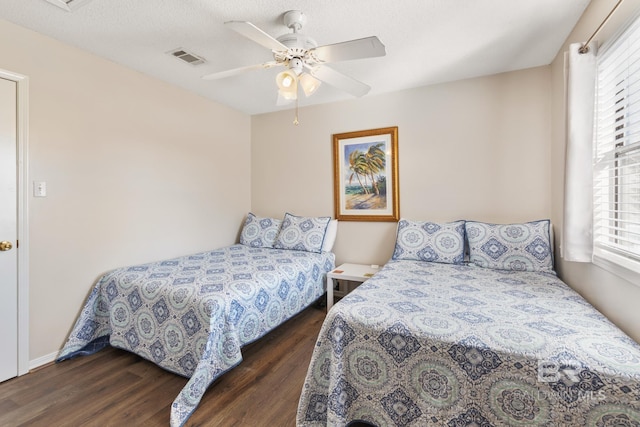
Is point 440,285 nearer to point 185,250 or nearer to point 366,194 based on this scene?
point 366,194

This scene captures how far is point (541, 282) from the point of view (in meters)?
2.02

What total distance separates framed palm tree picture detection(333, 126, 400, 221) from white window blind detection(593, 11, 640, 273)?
167 cm

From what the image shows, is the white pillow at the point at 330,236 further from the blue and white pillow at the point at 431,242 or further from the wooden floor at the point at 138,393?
the wooden floor at the point at 138,393

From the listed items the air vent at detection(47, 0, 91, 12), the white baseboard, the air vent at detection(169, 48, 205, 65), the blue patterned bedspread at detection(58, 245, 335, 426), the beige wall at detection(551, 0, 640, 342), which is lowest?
the white baseboard

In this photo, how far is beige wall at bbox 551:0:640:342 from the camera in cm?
137

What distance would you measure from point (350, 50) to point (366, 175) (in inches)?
Result: 69.7

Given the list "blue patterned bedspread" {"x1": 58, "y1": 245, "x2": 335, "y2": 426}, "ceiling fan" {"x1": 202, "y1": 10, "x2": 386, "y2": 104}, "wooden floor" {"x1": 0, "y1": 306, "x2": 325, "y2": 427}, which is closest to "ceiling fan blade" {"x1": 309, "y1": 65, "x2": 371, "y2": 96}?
"ceiling fan" {"x1": 202, "y1": 10, "x2": 386, "y2": 104}

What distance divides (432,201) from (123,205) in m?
2.97

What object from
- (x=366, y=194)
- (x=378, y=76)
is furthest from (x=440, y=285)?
(x=378, y=76)

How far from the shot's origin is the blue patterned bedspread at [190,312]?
176cm

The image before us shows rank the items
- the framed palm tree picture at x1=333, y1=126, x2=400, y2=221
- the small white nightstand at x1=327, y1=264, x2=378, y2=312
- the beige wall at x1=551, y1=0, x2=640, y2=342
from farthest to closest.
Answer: the framed palm tree picture at x1=333, y1=126, x2=400, y2=221
the small white nightstand at x1=327, y1=264, x2=378, y2=312
the beige wall at x1=551, y1=0, x2=640, y2=342

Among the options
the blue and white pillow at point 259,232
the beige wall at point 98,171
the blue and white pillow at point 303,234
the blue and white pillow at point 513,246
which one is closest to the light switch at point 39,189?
the beige wall at point 98,171

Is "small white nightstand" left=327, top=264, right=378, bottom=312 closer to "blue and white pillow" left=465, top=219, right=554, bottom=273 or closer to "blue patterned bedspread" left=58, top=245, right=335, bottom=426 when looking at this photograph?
"blue patterned bedspread" left=58, top=245, right=335, bottom=426

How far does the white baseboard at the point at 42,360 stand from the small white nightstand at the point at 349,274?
223 centimetres
